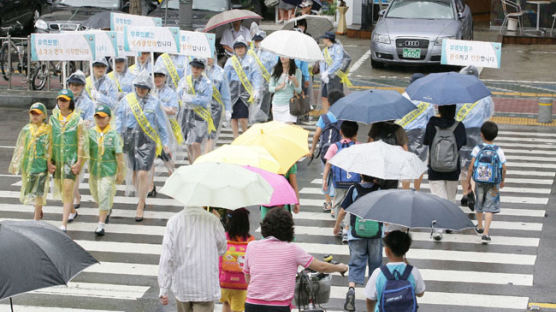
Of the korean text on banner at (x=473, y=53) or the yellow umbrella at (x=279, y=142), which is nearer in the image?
the yellow umbrella at (x=279, y=142)

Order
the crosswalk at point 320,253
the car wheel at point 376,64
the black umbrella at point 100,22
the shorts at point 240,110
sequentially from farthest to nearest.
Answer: the car wheel at point 376,64
the black umbrella at point 100,22
the shorts at point 240,110
the crosswalk at point 320,253

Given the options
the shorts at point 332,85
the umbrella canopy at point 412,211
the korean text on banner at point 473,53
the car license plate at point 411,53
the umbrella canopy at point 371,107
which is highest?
the korean text on banner at point 473,53

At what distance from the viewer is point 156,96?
533 inches

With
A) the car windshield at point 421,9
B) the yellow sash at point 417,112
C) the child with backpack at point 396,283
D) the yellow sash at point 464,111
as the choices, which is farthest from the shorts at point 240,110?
the child with backpack at point 396,283

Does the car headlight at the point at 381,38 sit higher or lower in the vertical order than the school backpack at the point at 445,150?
lower

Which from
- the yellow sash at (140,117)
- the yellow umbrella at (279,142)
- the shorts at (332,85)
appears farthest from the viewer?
the shorts at (332,85)

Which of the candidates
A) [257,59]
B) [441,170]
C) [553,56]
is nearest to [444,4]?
[553,56]

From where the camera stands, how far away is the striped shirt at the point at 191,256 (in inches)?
293

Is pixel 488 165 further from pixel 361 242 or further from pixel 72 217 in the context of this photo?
pixel 72 217

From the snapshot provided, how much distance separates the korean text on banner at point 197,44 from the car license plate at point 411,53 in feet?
31.8

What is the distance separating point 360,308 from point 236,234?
2176mm

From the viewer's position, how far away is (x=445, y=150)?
1180 centimetres

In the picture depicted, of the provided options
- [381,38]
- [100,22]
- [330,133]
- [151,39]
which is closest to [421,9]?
[381,38]

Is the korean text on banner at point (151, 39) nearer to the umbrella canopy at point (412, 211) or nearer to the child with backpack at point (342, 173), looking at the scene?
the child with backpack at point (342, 173)
